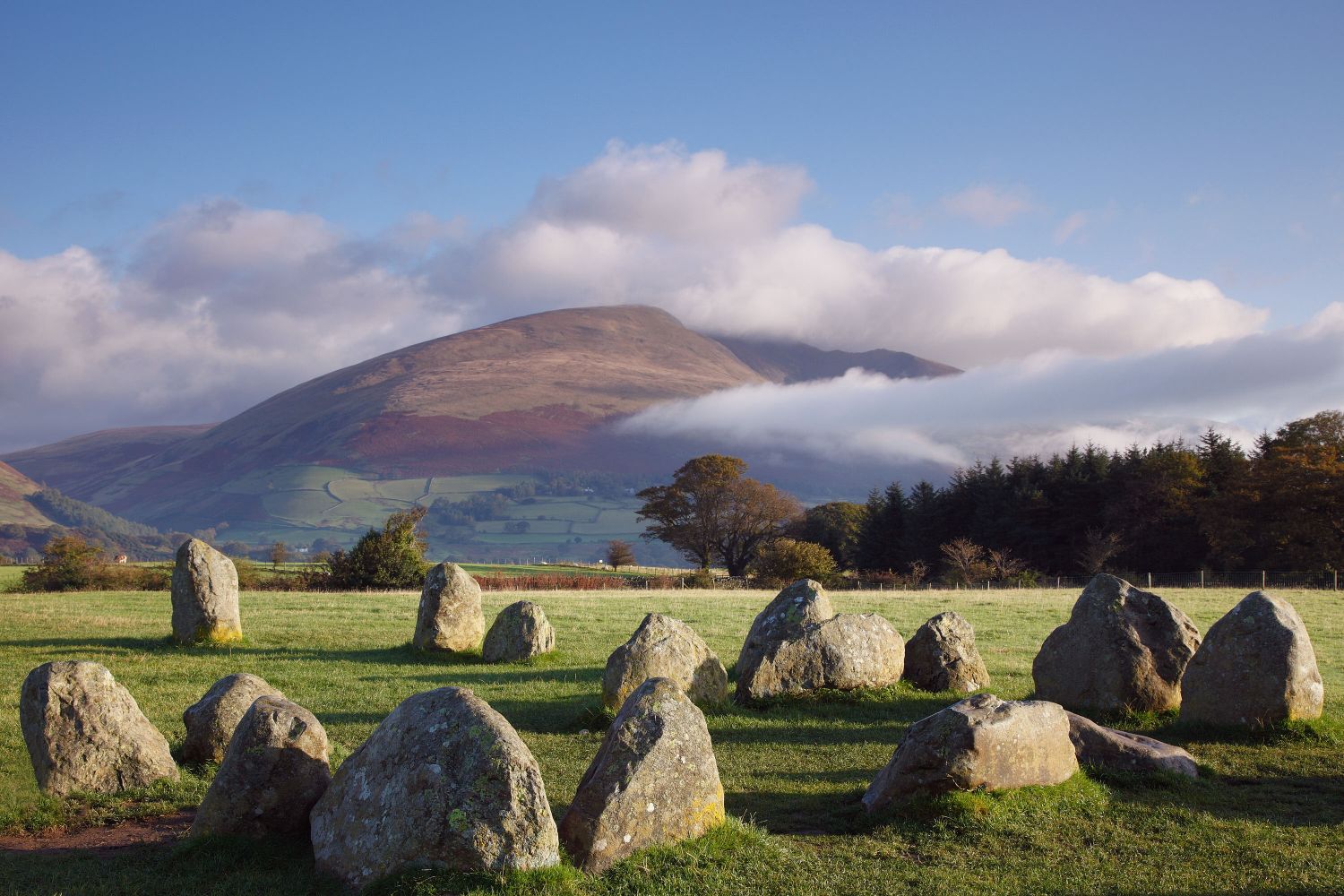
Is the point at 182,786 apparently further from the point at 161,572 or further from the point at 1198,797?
the point at 161,572

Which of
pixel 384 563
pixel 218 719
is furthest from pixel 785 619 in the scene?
pixel 384 563

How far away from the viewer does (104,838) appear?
9930 mm

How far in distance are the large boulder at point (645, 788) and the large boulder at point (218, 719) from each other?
525 cm

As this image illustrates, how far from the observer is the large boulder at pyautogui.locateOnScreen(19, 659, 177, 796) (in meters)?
10.9

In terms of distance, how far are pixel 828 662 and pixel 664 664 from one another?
3374 millimetres

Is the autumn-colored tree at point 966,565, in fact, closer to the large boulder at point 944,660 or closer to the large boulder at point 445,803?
the large boulder at point 944,660

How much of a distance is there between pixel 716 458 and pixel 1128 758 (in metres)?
77.1

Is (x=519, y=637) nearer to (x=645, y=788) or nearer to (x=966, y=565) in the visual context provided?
(x=645, y=788)

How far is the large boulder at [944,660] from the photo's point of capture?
1858 centimetres

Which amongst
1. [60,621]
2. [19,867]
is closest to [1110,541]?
[60,621]

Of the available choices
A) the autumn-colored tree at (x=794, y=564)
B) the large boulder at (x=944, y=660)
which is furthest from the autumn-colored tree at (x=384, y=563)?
the large boulder at (x=944, y=660)

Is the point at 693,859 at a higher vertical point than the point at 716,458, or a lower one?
lower

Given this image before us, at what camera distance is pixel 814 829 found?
10430mm

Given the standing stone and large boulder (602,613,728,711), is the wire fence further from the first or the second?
large boulder (602,613,728,711)
